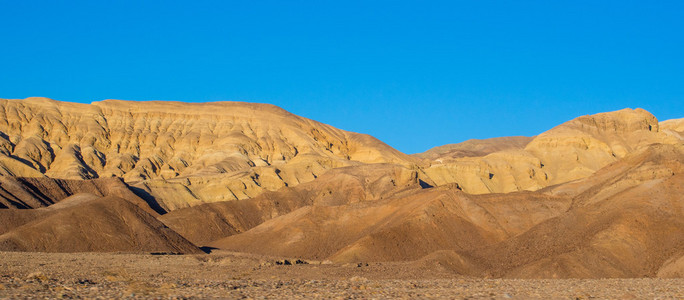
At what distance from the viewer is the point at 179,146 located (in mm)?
166125

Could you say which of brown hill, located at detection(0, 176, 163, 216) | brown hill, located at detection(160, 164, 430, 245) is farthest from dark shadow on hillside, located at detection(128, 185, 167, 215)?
brown hill, located at detection(160, 164, 430, 245)

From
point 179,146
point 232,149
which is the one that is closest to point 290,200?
point 232,149

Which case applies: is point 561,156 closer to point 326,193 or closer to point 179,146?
point 326,193

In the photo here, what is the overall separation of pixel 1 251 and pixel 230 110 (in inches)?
5009

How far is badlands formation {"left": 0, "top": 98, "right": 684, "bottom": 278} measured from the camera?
186 ft

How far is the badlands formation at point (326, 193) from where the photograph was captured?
5678cm

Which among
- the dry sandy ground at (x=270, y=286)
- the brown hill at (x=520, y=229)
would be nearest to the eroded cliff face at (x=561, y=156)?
the brown hill at (x=520, y=229)

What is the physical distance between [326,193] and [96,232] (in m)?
45.8

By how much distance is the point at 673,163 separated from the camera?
7400 centimetres

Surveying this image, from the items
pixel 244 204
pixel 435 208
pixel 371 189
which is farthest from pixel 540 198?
pixel 244 204

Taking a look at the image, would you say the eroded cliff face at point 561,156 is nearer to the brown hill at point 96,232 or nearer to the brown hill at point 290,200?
the brown hill at point 290,200

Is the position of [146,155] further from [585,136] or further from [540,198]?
[540,198]

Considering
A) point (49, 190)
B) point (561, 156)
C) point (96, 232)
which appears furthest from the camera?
point (561, 156)

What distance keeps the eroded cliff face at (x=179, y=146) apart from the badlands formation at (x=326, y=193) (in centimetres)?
43
